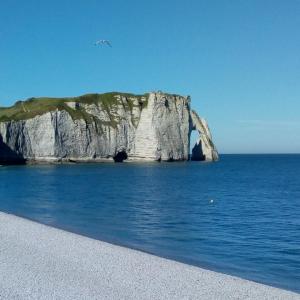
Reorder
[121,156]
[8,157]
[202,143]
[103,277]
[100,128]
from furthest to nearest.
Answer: [202,143]
[121,156]
[100,128]
[8,157]
[103,277]

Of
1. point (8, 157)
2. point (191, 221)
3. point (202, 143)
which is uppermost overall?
point (202, 143)

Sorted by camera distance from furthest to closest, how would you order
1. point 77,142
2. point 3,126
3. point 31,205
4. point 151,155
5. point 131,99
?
point 131,99
point 151,155
point 77,142
point 3,126
point 31,205

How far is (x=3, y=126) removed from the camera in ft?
360

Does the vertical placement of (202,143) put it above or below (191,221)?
above

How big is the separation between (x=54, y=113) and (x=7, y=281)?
105m

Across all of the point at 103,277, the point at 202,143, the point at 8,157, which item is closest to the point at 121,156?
the point at 202,143

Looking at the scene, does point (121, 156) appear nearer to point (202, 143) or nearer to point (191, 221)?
point (202, 143)

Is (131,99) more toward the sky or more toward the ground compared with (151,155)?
more toward the sky

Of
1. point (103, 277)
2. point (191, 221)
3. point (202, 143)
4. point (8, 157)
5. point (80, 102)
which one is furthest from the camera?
point (202, 143)

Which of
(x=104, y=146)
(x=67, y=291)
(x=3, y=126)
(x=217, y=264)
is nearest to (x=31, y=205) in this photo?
(x=217, y=264)

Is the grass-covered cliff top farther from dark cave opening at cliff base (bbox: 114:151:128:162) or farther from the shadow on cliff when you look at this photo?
the shadow on cliff

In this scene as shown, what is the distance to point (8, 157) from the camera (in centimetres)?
11219

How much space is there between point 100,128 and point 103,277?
4430 inches

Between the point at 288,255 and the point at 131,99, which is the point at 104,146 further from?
the point at 288,255
